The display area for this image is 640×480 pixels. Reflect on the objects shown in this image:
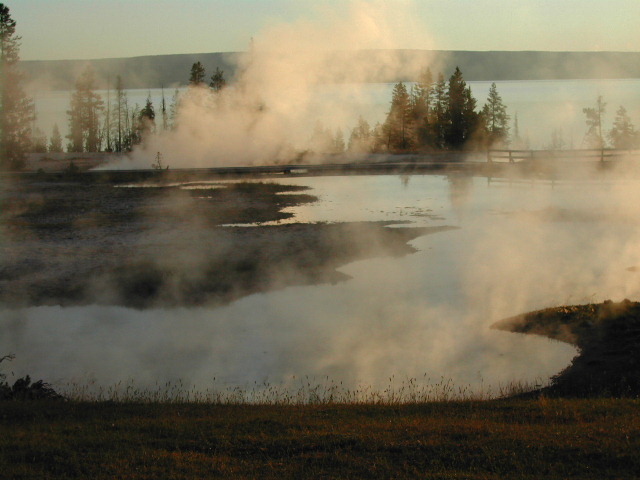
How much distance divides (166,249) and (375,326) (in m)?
10.3

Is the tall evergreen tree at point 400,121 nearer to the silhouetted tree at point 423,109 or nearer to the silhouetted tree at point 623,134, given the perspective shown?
the silhouetted tree at point 423,109

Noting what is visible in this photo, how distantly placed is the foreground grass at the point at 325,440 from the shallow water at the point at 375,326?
7.67 feet

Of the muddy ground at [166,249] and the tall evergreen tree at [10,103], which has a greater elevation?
the tall evergreen tree at [10,103]

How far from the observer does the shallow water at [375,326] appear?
12352 mm

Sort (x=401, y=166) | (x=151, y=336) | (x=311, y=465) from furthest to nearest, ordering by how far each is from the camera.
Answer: (x=401, y=166), (x=151, y=336), (x=311, y=465)

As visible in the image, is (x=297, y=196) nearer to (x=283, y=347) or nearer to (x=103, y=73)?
(x=283, y=347)

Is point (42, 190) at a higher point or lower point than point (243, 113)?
lower

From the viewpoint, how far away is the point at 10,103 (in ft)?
221

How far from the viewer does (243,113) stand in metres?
61.5

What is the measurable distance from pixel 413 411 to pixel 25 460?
4.31m

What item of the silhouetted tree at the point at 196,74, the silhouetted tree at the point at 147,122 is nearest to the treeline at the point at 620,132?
the silhouetted tree at the point at 196,74

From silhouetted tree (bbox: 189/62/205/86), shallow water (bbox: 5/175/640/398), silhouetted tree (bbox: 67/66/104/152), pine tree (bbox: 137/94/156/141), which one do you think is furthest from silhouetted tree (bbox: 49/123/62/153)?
shallow water (bbox: 5/175/640/398)

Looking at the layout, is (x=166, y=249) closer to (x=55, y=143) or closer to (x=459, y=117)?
(x=459, y=117)

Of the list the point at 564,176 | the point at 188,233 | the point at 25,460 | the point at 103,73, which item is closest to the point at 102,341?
the point at 25,460
